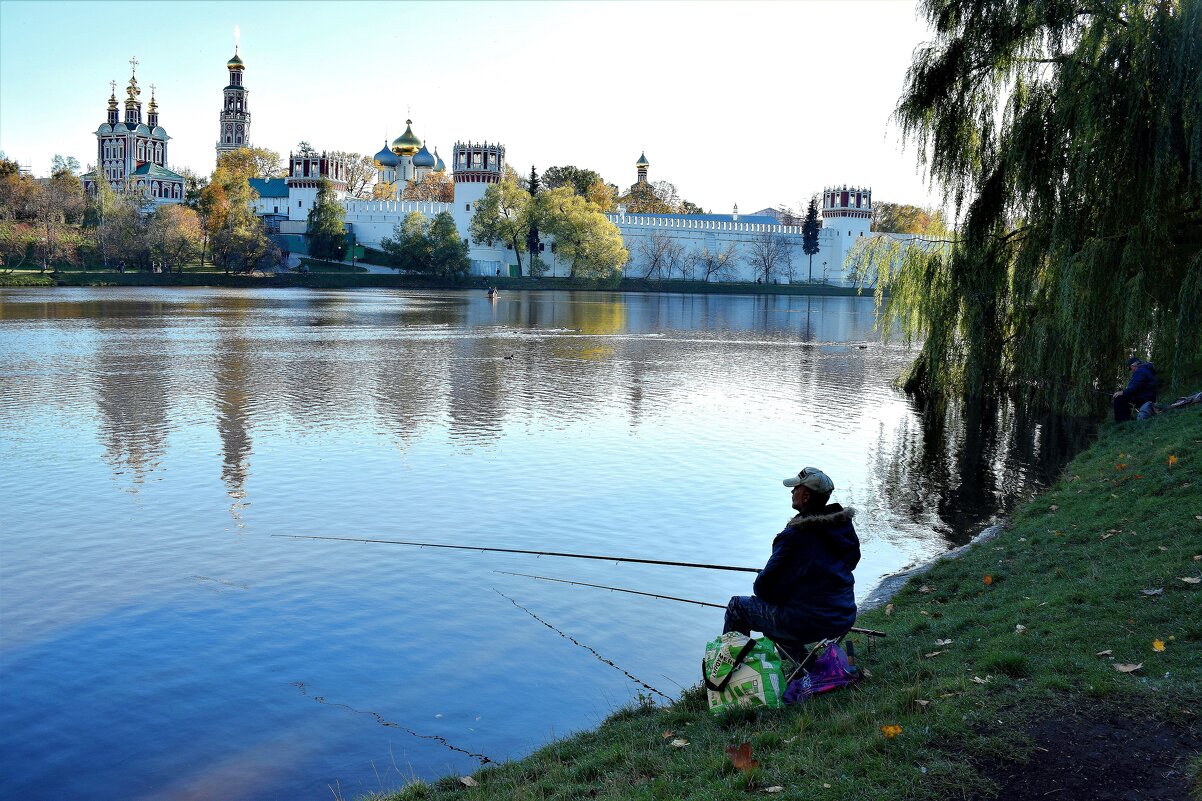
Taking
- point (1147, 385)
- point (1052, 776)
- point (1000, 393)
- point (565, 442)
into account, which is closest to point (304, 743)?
point (1052, 776)

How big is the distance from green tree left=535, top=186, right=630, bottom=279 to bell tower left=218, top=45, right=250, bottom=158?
6052 cm

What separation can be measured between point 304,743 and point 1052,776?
4.35 m

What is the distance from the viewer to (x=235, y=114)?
12681cm

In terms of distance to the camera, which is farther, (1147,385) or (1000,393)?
(1000,393)

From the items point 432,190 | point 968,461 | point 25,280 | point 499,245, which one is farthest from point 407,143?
point 968,461

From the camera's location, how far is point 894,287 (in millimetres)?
19219

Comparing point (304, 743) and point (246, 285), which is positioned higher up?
point (246, 285)

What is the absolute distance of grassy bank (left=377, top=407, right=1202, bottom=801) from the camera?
13.8 ft

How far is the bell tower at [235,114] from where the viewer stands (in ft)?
416

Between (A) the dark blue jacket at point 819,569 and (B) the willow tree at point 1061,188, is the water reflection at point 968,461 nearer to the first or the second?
(B) the willow tree at point 1061,188

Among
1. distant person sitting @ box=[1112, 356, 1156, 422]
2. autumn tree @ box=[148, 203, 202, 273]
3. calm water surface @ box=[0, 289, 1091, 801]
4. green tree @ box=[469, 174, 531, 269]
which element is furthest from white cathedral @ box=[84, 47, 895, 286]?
distant person sitting @ box=[1112, 356, 1156, 422]

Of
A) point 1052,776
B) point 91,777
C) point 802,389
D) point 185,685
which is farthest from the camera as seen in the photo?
point 802,389

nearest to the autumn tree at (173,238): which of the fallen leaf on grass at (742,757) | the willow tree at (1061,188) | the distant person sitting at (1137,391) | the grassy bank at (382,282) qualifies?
the grassy bank at (382,282)

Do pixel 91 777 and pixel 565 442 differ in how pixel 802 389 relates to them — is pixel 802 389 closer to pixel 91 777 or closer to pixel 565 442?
pixel 565 442
